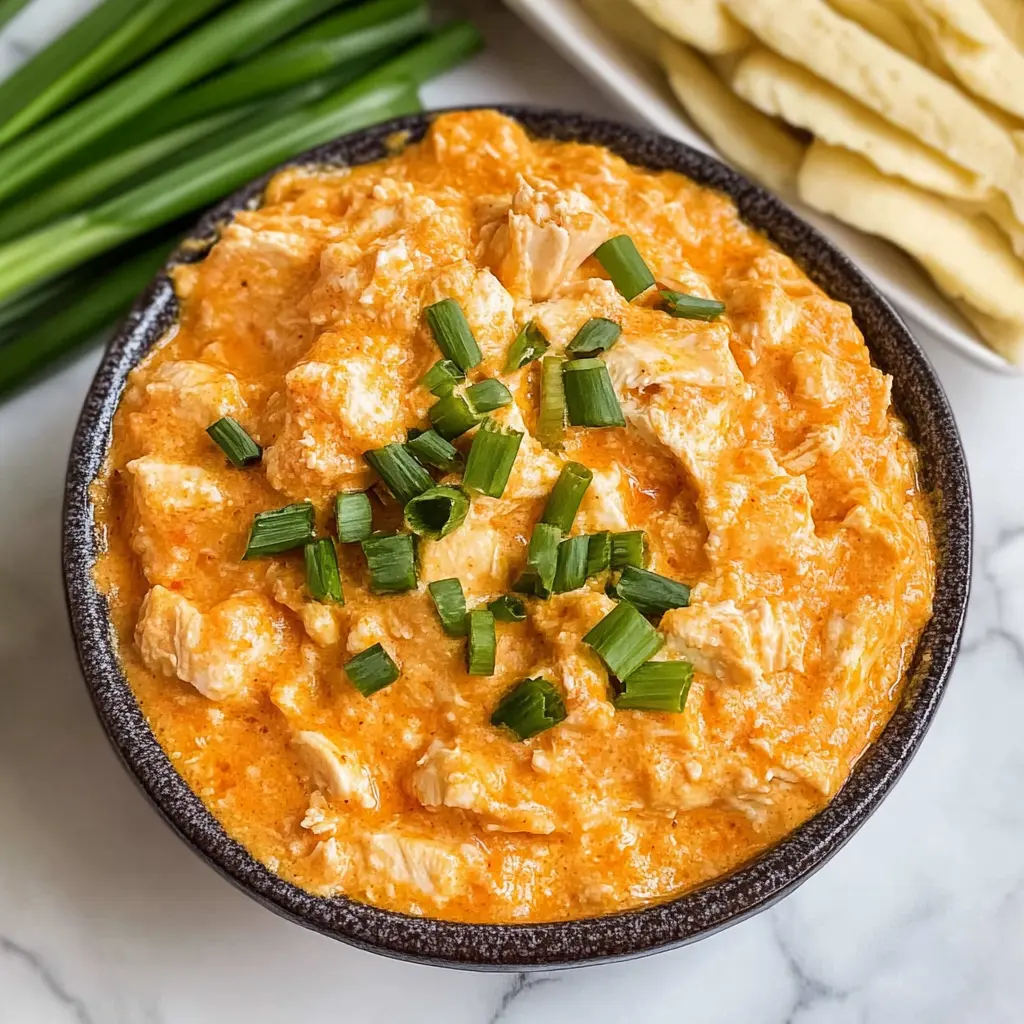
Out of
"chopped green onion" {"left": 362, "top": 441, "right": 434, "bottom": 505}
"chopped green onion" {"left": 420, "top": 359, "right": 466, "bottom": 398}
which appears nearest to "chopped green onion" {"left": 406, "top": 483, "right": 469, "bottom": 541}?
"chopped green onion" {"left": 362, "top": 441, "right": 434, "bottom": 505}

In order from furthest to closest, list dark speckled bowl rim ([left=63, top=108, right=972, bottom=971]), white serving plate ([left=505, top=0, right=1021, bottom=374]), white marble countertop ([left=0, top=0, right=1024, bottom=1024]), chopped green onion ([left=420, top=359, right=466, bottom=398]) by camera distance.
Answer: white serving plate ([left=505, top=0, right=1021, bottom=374])
white marble countertop ([left=0, top=0, right=1024, bottom=1024])
chopped green onion ([left=420, top=359, right=466, bottom=398])
dark speckled bowl rim ([left=63, top=108, right=972, bottom=971])

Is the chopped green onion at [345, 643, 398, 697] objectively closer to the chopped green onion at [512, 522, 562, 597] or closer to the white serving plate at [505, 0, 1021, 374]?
the chopped green onion at [512, 522, 562, 597]

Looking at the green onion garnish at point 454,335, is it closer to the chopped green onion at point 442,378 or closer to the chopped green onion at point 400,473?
the chopped green onion at point 442,378

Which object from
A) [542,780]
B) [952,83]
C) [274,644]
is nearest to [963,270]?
[952,83]

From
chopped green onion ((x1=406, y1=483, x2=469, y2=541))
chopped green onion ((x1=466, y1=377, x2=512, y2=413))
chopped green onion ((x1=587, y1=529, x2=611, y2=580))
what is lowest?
chopped green onion ((x1=587, y1=529, x2=611, y2=580))

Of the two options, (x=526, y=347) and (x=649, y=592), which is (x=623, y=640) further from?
(x=526, y=347)

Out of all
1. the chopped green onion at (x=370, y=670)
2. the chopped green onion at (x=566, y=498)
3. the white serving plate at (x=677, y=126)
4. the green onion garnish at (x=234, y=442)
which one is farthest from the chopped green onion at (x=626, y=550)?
the white serving plate at (x=677, y=126)
